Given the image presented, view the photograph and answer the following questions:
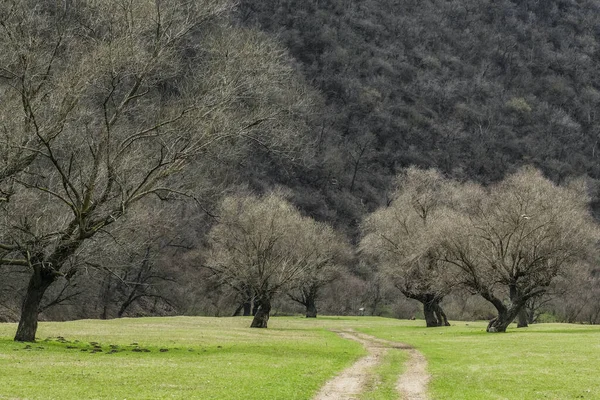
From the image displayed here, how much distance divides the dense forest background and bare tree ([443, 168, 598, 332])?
39.2 m

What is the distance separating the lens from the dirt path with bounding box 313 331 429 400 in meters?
18.5

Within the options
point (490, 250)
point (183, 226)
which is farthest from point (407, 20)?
point (490, 250)

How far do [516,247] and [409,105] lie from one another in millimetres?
107018

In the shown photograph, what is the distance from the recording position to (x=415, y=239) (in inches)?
2188

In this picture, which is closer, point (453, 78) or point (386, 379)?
point (386, 379)

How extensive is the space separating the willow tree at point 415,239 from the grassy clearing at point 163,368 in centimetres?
1989

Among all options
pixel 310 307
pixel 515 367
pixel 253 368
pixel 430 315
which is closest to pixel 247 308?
pixel 310 307

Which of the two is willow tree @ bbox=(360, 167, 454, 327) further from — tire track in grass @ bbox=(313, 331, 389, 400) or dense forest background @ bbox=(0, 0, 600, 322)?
dense forest background @ bbox=(0, 0, 600, 322)

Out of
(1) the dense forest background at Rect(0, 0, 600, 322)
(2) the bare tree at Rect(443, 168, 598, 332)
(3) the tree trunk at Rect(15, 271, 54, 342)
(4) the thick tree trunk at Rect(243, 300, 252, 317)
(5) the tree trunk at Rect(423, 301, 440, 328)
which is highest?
(1) the dense forest background at Rect(0, 0, 600, 322)

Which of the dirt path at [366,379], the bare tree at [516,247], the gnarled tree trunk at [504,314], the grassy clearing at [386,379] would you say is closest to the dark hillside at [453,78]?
the bare tree at [516,247]

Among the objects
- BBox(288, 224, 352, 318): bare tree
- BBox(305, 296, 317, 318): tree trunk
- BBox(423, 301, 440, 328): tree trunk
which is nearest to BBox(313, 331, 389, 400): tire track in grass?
BBox(423, 301, 440, 328): tree trunk

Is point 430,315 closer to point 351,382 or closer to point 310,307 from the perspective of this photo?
point 310,307

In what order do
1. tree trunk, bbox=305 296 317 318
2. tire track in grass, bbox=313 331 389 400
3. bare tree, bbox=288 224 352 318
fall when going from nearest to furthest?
tire track in grass, bbox=313 331 389 400, bare tree, bbox=288 224 352 318, tree trunk, bbox=305 296 317 318

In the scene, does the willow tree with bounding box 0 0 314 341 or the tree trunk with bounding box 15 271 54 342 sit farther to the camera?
the tree trunk with bounding box 15 271 54 342
